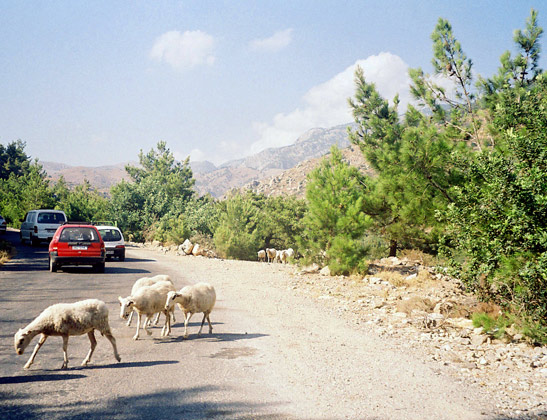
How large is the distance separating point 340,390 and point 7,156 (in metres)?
92.6

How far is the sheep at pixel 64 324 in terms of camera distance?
19.9ft

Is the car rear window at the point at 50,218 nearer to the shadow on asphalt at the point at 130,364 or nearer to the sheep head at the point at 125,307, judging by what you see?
the sheep head at the point at 125,307

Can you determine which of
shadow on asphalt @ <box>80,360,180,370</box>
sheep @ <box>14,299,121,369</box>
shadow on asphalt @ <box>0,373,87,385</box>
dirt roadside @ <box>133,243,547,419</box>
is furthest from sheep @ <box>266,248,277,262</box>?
shadow on asphalt @ <box>0,373,87,385</box>

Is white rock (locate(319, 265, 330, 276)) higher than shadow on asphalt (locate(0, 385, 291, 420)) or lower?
higher

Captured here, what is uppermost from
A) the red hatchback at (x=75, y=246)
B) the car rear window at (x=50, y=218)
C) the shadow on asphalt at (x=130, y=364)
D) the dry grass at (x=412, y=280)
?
the car rear window at (x=50, y=218)

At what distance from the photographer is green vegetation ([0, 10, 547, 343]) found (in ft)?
27.8

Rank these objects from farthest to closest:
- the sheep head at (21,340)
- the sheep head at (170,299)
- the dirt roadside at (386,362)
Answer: the sheep head at (170,299) < the sheep head at (21,340) < the dirt roadside at (386,362)

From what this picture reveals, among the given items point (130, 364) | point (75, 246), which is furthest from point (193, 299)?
point (75, 246)

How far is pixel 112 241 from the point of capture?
22797mm

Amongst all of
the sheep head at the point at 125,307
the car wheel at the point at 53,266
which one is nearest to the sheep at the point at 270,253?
the car wheel at the point at 53,266

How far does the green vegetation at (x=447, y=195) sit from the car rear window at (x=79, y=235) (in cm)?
835

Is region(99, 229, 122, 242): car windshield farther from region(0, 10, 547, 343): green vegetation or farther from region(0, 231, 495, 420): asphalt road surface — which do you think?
region(0, 231, 495, 420): asphalt road surface

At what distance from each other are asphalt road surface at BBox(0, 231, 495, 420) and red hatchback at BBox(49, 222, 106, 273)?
20.6 feet

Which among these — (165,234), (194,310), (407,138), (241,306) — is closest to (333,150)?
(407,138)
